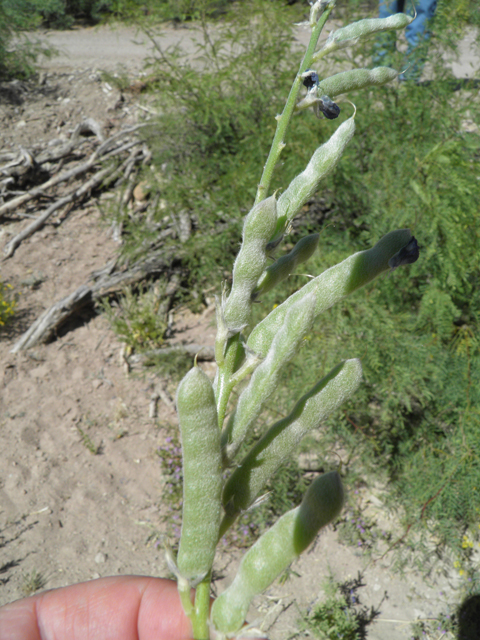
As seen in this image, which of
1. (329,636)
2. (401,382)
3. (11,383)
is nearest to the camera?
(329,636)

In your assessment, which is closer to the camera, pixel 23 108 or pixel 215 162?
pixel 215 162

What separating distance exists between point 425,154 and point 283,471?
8.47 ft

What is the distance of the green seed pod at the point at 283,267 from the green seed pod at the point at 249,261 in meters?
0.07

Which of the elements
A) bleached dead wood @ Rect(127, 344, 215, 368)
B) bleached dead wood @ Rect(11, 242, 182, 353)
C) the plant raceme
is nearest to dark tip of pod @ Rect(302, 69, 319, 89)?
the plant raceme

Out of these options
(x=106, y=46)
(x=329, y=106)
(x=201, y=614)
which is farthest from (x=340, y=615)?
(x=106, y=46)

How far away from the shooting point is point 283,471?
350 centimetres

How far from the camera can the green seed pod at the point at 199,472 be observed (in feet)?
3.53

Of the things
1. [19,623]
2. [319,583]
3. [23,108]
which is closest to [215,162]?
[319,583]

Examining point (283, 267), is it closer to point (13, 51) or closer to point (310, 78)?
point (310, 78)

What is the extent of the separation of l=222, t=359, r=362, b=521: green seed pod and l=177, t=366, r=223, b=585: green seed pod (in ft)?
0.28

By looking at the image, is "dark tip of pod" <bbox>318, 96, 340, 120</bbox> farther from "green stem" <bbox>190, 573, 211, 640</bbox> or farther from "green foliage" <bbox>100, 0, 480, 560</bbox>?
"green foliage" <bbox>100, 0, 480, 560</bbox>

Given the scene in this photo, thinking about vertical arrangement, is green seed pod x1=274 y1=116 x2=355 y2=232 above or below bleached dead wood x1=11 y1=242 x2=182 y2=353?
above

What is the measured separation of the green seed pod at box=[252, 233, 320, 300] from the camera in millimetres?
1338

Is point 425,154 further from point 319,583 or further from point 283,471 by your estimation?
point 319,583
